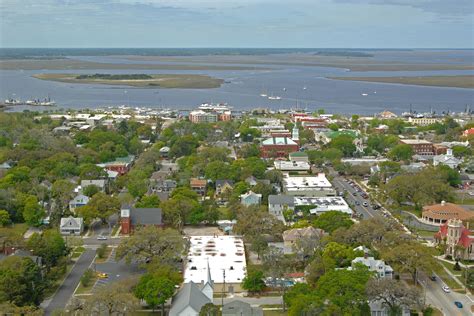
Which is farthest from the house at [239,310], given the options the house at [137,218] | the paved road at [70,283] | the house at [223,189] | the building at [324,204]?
the house at [223,189]

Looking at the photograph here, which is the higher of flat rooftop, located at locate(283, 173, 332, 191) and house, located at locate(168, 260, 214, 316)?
house, located at locate(168, 260, 214, 316)

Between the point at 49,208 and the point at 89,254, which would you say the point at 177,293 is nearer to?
the point at 89,254

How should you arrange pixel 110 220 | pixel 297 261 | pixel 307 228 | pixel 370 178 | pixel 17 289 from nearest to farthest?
pixel 17 289
pixel 297 261
pixel 307 228
pixel 110 220
pixel 370 178

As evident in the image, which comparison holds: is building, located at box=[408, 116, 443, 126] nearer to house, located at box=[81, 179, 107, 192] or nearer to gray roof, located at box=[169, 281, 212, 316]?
house, located at box=[81, 179, 107, 192]

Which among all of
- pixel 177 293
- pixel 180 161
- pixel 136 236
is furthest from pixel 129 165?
pixel 177 293

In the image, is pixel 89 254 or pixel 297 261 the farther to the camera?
pixel 89 254

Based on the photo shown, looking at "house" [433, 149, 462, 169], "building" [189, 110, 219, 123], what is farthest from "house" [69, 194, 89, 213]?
"building" [189, 110, 219, 123]

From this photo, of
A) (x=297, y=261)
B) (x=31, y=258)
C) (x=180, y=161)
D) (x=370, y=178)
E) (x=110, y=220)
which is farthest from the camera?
(x=180, y=161)
